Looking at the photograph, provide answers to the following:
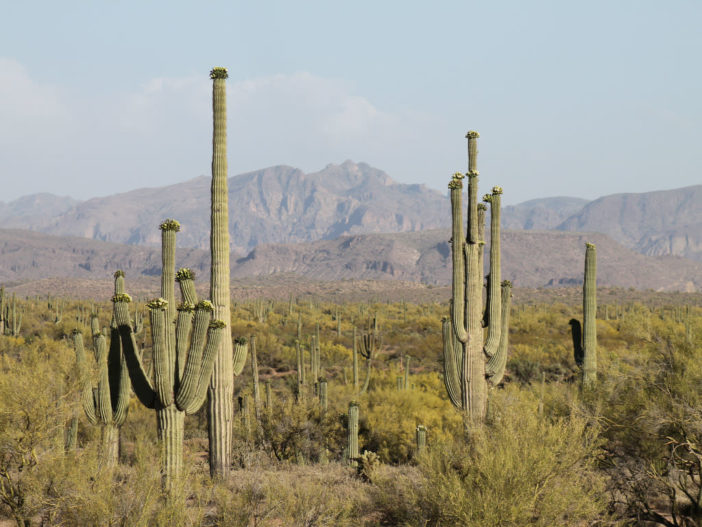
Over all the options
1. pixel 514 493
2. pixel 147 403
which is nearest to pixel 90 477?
pixel 147 403

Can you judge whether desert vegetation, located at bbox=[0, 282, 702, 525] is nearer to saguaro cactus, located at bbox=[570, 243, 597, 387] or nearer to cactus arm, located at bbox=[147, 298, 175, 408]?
saguaro cactus, located at bbox=[570, 243, 597, 387]

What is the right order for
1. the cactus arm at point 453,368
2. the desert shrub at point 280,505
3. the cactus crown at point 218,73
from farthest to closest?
the cactus arm at point 453,368 → the cactus crown at point 218,73 → the desert shrub at point 280,505

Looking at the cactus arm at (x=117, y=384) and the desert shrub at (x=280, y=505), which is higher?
the cactus arm at (x=117, y=384)

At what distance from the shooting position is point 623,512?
950 cm

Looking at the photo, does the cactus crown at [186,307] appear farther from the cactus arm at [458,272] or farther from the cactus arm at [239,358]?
the cactus arm at [458,272]

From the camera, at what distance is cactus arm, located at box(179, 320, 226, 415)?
28.0ft

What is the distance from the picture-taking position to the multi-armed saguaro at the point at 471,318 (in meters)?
11.1

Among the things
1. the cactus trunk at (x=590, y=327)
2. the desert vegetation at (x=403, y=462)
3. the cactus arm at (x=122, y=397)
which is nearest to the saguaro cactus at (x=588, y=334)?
the cactus trunk at (x=590, y=327)

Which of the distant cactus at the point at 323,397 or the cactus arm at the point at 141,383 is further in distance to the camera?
the distant cactus at the point at 323,397

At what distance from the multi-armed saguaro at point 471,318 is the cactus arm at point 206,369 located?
454 centimetres

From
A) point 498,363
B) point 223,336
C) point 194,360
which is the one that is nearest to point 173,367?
point 194,360

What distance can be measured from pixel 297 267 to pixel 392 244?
27.8m

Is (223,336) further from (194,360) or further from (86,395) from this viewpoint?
(86,395)

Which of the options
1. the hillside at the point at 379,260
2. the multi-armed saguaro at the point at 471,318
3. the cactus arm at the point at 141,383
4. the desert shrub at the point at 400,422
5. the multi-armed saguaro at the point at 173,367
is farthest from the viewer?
the hillside at the point at 379,260
